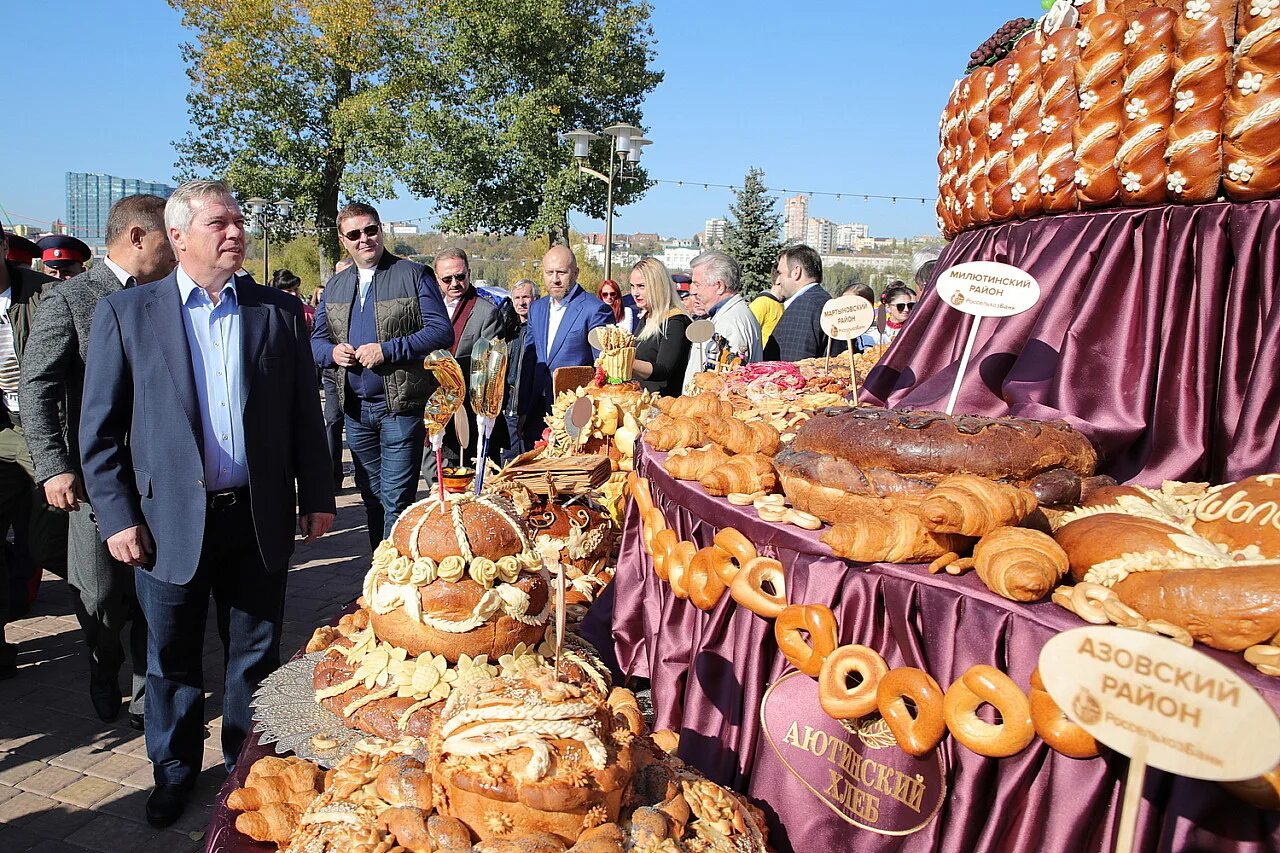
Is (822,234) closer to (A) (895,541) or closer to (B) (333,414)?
(B) (333,414)

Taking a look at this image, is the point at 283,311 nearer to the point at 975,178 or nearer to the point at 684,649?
the point at 684,649

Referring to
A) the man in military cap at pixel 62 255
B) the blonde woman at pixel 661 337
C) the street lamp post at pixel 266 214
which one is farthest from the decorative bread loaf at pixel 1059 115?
Answer: the street lamp post at pixel 266 214

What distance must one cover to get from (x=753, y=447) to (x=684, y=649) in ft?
2.29

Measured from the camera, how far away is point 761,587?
2131 millimetres

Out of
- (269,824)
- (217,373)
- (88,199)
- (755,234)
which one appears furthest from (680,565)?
(88,199)

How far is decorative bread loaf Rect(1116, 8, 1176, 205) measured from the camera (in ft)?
7.52

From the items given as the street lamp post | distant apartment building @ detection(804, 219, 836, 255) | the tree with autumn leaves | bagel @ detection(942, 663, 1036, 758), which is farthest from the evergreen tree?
distant apartment building @ detection(804, 219, 836, 255)

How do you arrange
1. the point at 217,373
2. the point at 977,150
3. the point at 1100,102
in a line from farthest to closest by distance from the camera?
the point at 977,150 → the point at 217,373 → the point at 1100,102

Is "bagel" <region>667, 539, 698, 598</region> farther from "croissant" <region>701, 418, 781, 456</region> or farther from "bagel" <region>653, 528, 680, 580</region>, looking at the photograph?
"croissant" <region>701, 418, 781, 456</region>

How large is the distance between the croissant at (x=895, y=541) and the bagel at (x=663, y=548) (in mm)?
878

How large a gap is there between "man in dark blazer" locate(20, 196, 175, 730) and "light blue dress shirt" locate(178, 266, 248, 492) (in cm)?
73

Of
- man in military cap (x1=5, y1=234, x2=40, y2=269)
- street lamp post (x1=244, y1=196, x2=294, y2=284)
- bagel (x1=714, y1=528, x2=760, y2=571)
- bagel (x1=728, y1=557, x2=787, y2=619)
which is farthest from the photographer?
street lamp post (x1=244, y1=196, x2=294, y2=284)

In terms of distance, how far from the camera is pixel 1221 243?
91.9 inches

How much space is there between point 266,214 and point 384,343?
26311 millimetres
